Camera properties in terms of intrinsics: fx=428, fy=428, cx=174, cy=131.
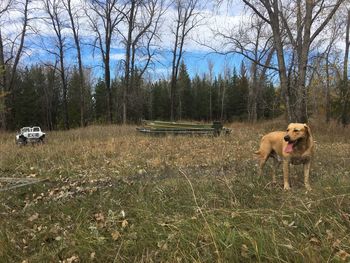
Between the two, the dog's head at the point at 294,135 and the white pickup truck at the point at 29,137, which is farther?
the white pickup truck at the point at 29,137

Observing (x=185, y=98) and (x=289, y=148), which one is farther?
(x=185, y=98)

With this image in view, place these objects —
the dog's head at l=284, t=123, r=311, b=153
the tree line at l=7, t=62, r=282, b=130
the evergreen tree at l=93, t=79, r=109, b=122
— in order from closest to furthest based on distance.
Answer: the dog's head at l=284, t=123, r=311, b=153 < the tree line at l=7, t=62, r=282, b=130 < the evergreen tree at l=93, t=79, r=109, b=122

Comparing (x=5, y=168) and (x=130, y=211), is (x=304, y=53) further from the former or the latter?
(x=130, y=211)

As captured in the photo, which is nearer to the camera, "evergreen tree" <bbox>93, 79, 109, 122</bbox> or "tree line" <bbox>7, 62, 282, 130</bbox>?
"tree line" <bbox>7, 62, 282, 130</bbox>

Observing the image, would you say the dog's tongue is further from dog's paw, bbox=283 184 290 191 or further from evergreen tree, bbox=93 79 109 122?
evergreen tree, bbox=93 79 109 122

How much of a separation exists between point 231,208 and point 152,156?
7.01 meters

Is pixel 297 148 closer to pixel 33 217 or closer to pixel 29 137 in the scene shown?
pixel 33 217

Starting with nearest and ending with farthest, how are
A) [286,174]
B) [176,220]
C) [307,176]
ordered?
[176,220]
[307,176]
[286,174]

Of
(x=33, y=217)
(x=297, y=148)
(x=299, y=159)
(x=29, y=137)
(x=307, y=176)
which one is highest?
(x=297, y=148)

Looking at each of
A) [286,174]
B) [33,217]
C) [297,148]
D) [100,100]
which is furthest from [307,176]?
[100,100]

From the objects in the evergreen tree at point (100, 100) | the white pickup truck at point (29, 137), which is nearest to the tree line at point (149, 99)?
the evergreen tree at point (100, 100)

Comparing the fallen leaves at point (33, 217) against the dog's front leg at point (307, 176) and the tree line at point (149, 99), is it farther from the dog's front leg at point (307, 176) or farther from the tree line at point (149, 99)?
the tree line at point (149, 99)

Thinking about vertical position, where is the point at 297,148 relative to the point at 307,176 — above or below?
above

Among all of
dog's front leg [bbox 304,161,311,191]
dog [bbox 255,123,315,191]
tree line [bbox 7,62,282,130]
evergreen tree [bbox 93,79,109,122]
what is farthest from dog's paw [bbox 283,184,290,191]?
evergreen tree [bbox 93,79,109,122]
